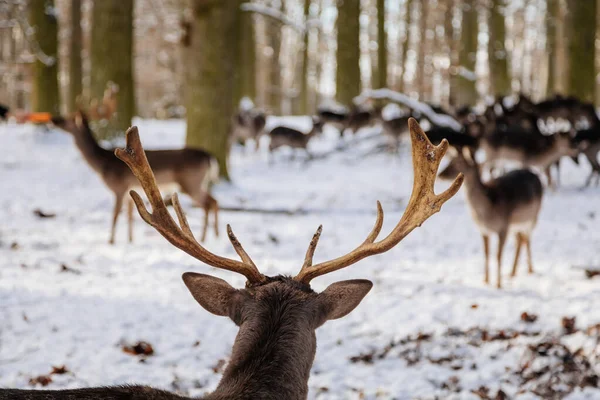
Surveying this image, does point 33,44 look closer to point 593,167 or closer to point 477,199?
point 477,199

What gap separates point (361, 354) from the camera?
4.31 m

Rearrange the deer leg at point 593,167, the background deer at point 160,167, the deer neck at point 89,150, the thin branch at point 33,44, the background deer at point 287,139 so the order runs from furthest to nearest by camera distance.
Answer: the background deer at point 287,139
the thin branch at point 33,44
the deer leg at point 593,167
the deer neck at point 89,150
the background deer at point 160,167

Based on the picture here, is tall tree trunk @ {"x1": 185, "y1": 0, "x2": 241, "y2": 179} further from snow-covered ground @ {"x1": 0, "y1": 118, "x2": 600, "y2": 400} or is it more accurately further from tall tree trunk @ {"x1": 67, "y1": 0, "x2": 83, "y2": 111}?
tall tree trunk @ {"x1": 67, "y1": 0, "x2": 83, "y2": 111}

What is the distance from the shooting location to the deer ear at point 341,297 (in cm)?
246

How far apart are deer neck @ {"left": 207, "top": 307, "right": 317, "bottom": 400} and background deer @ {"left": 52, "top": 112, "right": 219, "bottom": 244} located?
5523 millimetres

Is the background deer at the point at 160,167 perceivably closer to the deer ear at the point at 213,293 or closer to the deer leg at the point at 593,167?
the deer ear at the point at 213,293

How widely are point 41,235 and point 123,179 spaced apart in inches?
45.5

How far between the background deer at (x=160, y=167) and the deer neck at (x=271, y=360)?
5.52 m

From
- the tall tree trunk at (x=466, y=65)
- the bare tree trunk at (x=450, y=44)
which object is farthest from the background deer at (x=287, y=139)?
the tall tree trunk at (x=466, y=65)

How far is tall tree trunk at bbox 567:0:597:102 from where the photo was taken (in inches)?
623

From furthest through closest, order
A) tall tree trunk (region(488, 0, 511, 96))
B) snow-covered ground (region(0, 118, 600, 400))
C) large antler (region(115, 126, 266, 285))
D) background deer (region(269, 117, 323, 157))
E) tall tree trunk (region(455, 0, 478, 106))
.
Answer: tall tree trunk (region(455, 0, 478, 106)), tall tree trunk (region(488, 0, 511, 96)), background deer (region(269, 117, 323, 157)), snow-covered ground (region(0, 118, 600, 400)), large antler (region(115, 126, 266, 285))

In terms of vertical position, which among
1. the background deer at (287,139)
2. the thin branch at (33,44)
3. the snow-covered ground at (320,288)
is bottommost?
the snow-covered ground at (320,288)

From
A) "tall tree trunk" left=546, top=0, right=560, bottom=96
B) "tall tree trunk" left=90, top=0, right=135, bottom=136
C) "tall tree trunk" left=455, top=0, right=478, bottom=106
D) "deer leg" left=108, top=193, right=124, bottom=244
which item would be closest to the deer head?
"deer leg" left=108, top=193, right=124, bottom=244

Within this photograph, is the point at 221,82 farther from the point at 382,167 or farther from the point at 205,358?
the point at 205,358
